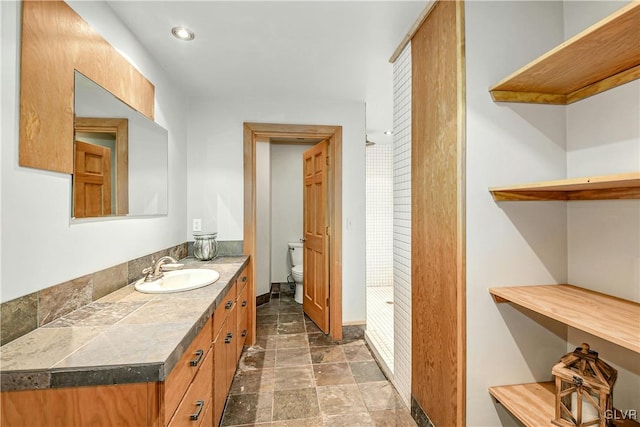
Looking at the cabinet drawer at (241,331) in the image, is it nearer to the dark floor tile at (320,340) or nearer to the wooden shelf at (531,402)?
the dark floor tile at (320,340)

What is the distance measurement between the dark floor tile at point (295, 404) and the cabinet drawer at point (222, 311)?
2.38 feet

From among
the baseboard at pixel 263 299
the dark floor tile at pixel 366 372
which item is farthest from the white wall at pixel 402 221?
the baseboard at pixel 263 299

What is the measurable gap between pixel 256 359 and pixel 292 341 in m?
0.43

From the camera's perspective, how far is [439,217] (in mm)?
1475

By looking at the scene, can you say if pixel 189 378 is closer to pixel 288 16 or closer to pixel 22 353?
pixel 22 353

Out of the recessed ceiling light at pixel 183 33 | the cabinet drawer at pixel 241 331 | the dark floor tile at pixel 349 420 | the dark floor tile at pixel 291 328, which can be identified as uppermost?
the recessed ceiling light at pixel 183 33

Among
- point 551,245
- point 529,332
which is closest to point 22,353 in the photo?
point 529,332

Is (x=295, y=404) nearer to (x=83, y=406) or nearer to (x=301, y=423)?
(x=301, y=423)

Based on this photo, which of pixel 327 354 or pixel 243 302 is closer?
pixel 243 302

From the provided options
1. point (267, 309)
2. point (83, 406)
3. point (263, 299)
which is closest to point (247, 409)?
point (83, 406)

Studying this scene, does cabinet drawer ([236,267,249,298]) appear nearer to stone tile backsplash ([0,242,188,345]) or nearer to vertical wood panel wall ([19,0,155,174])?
stone tile backsplash ([0,242,188,345])

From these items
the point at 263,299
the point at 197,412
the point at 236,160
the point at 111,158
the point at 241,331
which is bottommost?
the point at 263,299

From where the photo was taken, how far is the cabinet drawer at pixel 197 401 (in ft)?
3.45

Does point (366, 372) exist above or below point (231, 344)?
below
